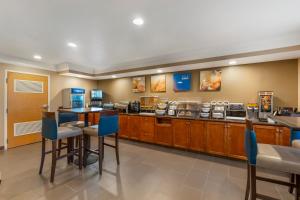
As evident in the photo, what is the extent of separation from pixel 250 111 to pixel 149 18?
10.0ft

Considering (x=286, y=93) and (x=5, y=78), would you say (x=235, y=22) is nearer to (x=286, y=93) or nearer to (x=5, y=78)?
(x=286, y=93)

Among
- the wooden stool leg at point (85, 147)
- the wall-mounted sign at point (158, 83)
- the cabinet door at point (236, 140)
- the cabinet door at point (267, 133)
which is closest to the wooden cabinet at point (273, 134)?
the cabinet door at point (267, 133)

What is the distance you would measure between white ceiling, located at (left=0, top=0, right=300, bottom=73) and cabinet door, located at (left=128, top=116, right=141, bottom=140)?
6.65ft

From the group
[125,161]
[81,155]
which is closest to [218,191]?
[125,161]

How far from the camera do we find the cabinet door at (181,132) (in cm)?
377

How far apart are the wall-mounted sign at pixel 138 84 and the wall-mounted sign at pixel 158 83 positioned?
0.35 m

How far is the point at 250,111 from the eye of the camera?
3.39 metres

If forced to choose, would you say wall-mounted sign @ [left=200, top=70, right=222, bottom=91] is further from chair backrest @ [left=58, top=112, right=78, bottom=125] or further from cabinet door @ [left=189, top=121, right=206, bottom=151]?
chair backrest @ [left=58, top=112, right=78, bottom=125]

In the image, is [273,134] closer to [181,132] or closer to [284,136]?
[284,136]

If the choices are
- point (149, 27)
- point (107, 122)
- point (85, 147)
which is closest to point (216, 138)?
point (107, 122)

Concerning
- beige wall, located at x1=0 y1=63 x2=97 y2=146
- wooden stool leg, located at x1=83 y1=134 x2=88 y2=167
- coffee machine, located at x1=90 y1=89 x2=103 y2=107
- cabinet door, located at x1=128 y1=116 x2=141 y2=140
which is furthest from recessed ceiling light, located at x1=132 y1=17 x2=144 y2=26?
coffee machine, located at x1=90 y1=89 x2=103 y2=107

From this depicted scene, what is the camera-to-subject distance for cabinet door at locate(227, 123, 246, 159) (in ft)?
10.3

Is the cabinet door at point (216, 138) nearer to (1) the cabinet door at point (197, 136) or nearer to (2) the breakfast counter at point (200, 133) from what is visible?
(2) the breakfast counter at point (200, 133)

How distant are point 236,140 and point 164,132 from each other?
176 cm
